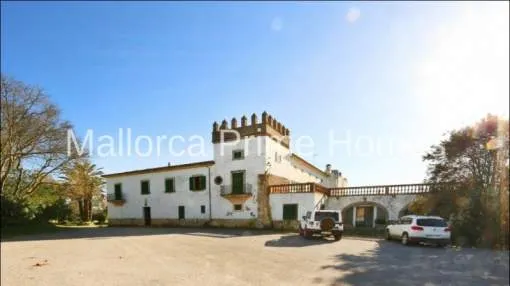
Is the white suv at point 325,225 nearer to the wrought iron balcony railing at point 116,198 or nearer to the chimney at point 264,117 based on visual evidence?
the chimney at point 264,117

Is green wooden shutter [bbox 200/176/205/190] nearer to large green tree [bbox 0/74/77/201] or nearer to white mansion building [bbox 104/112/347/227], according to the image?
white mansion building [bbox 104/112/347/227]

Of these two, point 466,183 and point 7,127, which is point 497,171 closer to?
point 466,183

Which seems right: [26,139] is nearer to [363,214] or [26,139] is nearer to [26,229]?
[26,229]

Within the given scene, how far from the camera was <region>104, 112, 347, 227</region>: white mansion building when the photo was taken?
87.1 feet

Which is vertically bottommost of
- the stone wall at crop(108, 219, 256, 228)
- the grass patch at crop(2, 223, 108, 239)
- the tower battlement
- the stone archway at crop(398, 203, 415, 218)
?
the stone wall at crop(108, 219, 256, 228)

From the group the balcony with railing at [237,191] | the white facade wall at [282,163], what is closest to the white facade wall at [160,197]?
the balcony with railing at [237,191]

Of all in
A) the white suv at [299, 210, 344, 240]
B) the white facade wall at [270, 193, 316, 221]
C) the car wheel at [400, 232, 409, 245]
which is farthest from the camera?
the white facade wall at [270, 193, 316, 221]

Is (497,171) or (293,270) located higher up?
(497,171)

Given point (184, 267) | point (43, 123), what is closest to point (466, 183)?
point (184, 267)

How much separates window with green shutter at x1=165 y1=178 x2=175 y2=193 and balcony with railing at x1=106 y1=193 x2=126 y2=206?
6.83 m

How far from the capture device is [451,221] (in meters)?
17.9

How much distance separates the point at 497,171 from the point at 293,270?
49.8 feet

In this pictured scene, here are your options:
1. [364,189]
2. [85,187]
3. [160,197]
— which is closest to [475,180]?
[364,189]

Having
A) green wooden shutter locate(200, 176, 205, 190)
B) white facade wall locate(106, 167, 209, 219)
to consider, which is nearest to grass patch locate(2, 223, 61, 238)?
white facade wall locate(106, 167, 209, 219)
